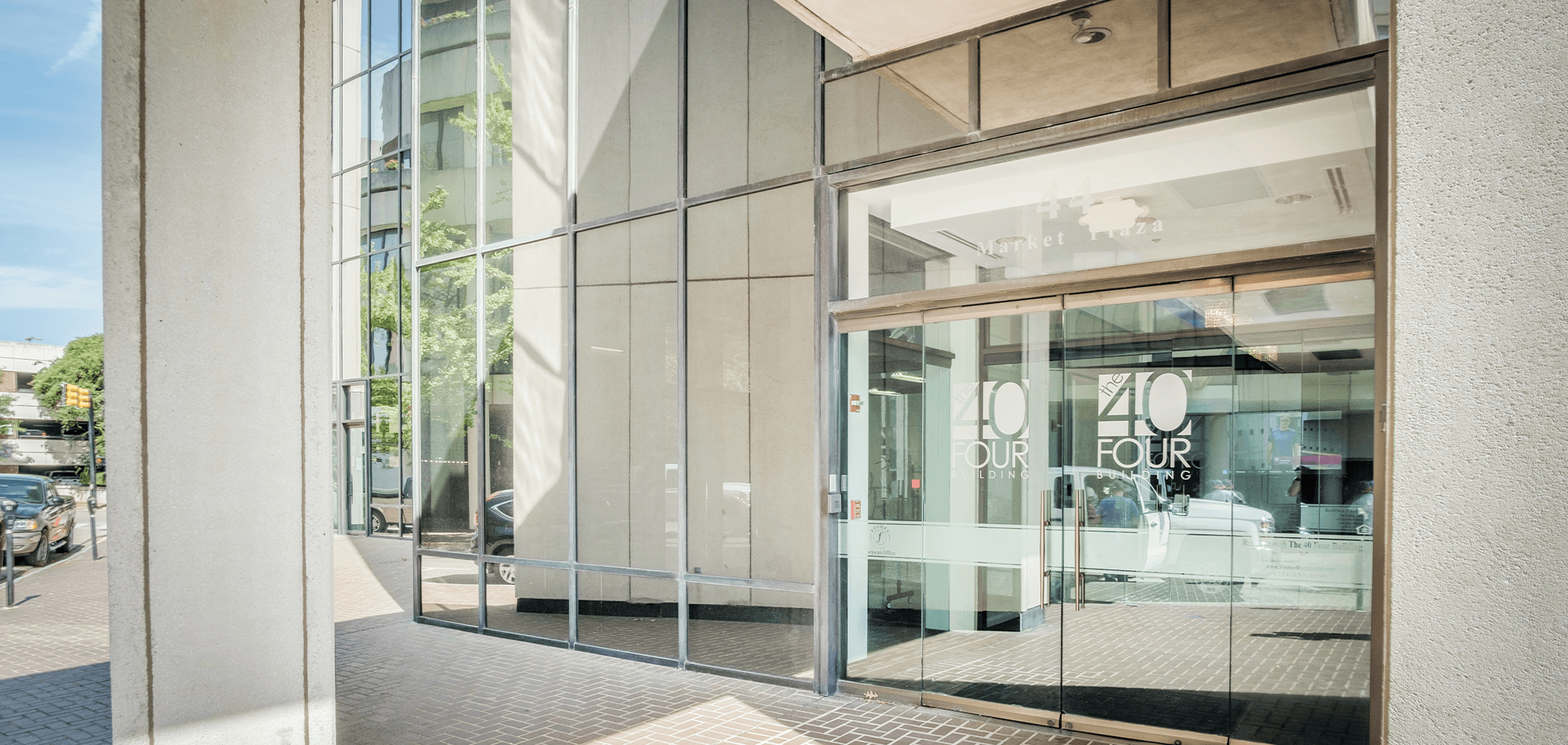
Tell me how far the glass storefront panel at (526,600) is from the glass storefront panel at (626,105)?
11.9 ft

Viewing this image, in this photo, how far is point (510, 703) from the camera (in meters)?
6.59

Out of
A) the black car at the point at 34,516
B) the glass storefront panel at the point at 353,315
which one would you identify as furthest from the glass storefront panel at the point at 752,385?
the glass storefront panel at the point at 353,315

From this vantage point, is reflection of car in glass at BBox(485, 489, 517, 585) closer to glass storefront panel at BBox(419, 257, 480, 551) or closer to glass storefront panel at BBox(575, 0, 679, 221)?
glass storefront panel at BBox(419, 257, 480, 551)

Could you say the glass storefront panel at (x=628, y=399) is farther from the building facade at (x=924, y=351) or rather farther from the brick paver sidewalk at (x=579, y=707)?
the brick paver sidewalk at (x=579, y=707)

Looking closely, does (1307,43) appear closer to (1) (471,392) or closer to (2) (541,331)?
(2) (541,331)

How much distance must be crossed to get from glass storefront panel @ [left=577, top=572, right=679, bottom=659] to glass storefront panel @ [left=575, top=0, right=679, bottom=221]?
357cm

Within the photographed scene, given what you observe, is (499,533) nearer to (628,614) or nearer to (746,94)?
(628,614)

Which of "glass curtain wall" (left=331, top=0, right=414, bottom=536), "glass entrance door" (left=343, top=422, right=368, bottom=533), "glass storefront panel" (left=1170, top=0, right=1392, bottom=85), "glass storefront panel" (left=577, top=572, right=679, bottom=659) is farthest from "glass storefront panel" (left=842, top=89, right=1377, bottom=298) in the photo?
"glass entrance door" (left=343, top=422, right=368, bottom=533)

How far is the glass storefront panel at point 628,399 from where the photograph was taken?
26.3 ft

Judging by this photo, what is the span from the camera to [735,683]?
7.09 m

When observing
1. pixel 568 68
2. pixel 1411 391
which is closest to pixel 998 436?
pixel 1411 391

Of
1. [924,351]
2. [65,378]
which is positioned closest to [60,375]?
[65,378]

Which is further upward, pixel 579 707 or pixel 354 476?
pixel 579 707

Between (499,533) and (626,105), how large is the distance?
4622 mm
